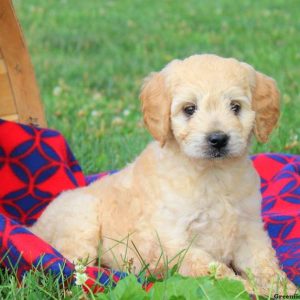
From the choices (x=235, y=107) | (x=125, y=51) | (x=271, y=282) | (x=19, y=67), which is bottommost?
(x=125, y=51)

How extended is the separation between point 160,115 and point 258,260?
920 millimetres

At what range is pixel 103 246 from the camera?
3986 mm

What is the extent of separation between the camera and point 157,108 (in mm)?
3721

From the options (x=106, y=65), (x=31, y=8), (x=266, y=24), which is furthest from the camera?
(x=31, y=8)

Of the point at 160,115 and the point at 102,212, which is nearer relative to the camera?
the point at 160,115

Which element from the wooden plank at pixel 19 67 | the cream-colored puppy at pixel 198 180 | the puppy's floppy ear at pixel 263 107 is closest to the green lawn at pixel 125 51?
the wooden plank at pixel 19 67

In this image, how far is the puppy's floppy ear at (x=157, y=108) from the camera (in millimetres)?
3686

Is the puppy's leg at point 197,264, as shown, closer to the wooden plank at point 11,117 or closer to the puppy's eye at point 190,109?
the puppy's eye at point 190,109

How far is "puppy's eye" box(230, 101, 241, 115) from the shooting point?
11.8 ft

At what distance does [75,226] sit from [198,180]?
79cm

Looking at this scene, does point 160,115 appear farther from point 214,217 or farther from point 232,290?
point 232,290

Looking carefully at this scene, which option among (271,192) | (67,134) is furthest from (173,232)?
(67,134)

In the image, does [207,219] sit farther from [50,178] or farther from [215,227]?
[50,178]

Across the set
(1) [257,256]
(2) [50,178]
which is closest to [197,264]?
(1) [257,256]
